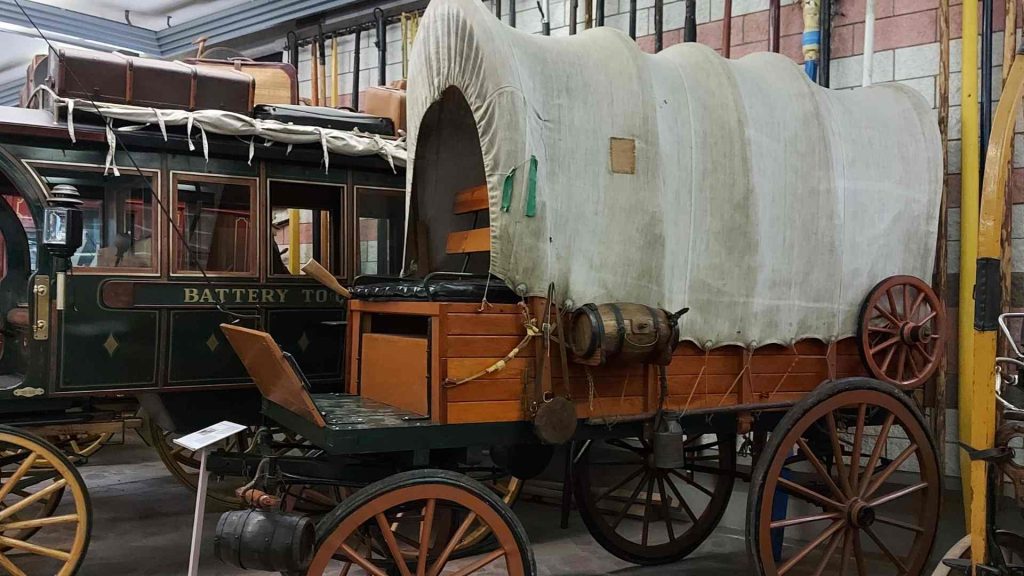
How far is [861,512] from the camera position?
3.88 metres

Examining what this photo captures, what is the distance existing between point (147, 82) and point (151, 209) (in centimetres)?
74

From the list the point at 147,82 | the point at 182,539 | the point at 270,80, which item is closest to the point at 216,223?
the point at 147,82

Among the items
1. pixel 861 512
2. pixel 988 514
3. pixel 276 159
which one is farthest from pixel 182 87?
pixel 988 514

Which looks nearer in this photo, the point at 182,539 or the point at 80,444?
the point at 182,539

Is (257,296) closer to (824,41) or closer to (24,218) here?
(24,218)

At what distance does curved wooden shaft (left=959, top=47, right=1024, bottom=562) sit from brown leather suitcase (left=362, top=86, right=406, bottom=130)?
356 centimetres

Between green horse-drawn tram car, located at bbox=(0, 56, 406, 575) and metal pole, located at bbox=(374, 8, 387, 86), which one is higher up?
metal pole, located at bbox=(374, 8, 387, 86)

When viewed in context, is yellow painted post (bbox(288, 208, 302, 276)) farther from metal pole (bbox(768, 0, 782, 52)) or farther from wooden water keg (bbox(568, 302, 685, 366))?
metal pole (bbox(768, 0, 782, 52))

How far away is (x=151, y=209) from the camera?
4.65m

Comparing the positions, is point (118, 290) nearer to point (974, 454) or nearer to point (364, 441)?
point (364, 441)

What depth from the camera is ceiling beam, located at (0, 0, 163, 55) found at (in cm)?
861

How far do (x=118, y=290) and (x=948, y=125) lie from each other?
4.67 m

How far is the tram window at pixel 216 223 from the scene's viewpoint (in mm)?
4738

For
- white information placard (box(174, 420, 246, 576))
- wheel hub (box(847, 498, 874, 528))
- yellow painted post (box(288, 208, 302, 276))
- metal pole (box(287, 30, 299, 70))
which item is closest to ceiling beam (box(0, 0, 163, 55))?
metal pole (box(287, 30, 299, 70))
